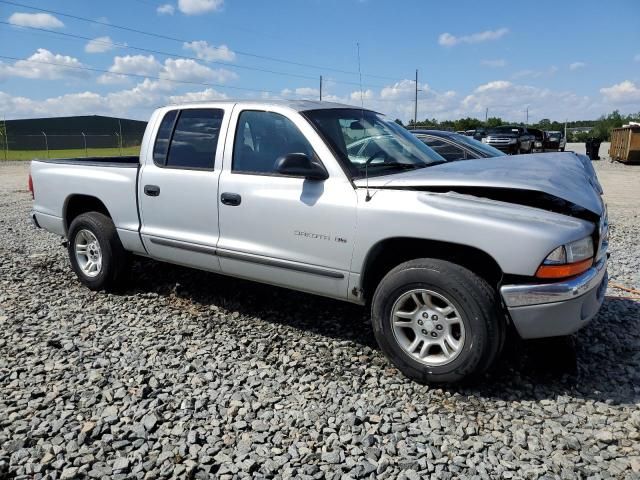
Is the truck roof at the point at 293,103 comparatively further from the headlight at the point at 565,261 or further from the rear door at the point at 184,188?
the headlight at the point at 565,261

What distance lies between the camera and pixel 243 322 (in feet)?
15.1

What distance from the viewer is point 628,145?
24922 millimetres

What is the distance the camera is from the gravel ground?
275cm

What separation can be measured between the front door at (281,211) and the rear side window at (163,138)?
0.78m

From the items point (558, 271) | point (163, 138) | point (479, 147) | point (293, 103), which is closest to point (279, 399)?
point (558, 271)

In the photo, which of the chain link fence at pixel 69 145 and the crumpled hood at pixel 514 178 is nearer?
the crumpled hood at pixel 514 178

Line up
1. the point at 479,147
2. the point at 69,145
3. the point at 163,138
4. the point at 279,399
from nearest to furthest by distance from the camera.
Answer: the point at 279,399 < the point at 163,138 < the point at 479,147 < the point at 69,145

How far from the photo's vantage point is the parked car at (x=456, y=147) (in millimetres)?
9078

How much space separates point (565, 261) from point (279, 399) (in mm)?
1910

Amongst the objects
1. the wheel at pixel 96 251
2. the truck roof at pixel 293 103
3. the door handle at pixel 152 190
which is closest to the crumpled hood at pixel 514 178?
the truck roof at pixel 293 103

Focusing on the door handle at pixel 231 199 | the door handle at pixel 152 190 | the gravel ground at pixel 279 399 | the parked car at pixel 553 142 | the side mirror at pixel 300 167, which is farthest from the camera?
the parked car at pixel 553 142

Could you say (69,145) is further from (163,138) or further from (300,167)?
(300,167)

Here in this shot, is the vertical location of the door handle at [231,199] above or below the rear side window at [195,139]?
below

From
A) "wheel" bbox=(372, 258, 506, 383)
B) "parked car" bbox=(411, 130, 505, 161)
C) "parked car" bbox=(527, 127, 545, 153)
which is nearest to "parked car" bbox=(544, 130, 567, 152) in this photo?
"parked car" bbox=(527, 127, 545, 153)
